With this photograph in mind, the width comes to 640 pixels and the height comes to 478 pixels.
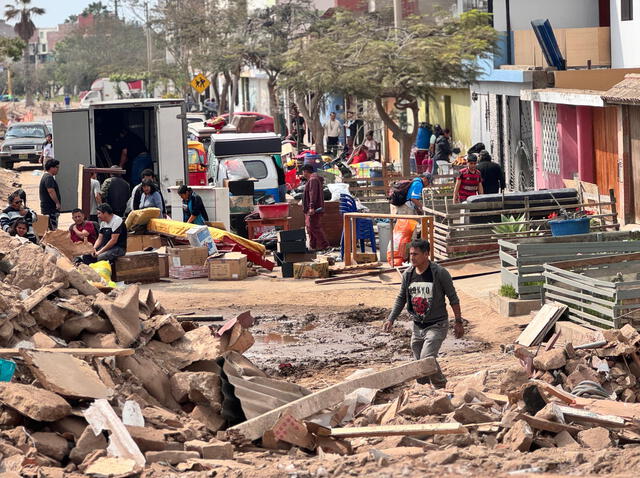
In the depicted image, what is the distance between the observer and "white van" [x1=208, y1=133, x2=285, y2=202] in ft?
77.7

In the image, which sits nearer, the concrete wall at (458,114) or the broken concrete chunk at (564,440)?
the broken concrete chunk at (564,440)

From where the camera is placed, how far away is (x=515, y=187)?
3088 cm

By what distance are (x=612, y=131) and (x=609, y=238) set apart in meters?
8.89

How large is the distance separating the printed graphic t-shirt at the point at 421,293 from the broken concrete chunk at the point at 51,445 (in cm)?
356

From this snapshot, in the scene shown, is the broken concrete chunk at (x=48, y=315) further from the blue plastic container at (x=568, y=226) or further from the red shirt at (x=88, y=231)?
the blue plastic container at (x=568, y=226)

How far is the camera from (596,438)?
336 inches

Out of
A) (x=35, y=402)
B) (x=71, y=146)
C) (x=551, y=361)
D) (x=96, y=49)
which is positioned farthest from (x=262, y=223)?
(x=96, y=49)

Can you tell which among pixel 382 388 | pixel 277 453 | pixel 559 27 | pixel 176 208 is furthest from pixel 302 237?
pixel 559 27

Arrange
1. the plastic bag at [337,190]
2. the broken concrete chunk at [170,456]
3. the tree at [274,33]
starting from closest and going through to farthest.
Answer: the broken concrete chunk at [170,456] → the plastic bag at [337,190] → the tree at [274,33]

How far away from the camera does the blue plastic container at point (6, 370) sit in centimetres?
915

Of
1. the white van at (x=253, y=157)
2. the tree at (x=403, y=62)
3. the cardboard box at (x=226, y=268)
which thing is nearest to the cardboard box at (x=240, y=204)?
the white van at (x=253, y=157)

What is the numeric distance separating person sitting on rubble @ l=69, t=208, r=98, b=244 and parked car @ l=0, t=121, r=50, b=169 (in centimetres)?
2802

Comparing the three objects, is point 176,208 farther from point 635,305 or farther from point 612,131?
point 635,305

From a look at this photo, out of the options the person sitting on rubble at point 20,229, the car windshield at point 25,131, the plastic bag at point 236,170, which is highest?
the car windshield at point 25,131
